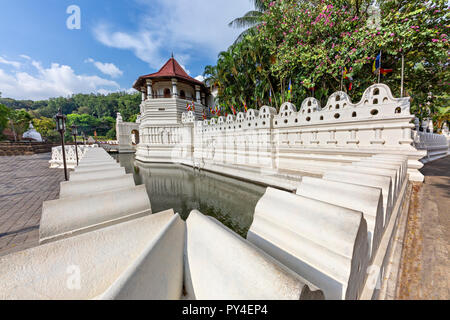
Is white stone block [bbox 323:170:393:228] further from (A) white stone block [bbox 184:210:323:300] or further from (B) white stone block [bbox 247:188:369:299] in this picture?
(A) white stone block [bbox 184:210:323:300]

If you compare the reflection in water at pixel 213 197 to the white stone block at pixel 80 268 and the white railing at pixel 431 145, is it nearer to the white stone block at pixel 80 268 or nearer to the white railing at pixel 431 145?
the white stone block at pixel 80 268

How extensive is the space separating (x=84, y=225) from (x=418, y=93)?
1293 cm

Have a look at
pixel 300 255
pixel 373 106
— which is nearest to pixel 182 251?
pixel 300 255

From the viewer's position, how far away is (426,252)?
1792 mm

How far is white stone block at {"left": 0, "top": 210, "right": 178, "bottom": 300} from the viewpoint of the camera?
2.49 feet

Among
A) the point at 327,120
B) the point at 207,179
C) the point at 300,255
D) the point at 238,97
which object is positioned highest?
the point at 238,97

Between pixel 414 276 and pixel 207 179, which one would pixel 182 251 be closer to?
pixel 414 276

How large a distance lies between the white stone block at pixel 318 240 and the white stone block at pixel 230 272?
0.24 m

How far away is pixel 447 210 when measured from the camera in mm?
2744

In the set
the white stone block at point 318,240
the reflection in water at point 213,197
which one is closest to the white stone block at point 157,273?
the white stone block at point 318,240

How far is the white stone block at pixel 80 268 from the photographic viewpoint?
758mm

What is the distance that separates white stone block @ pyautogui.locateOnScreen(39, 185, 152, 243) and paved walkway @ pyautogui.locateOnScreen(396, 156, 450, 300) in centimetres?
236
